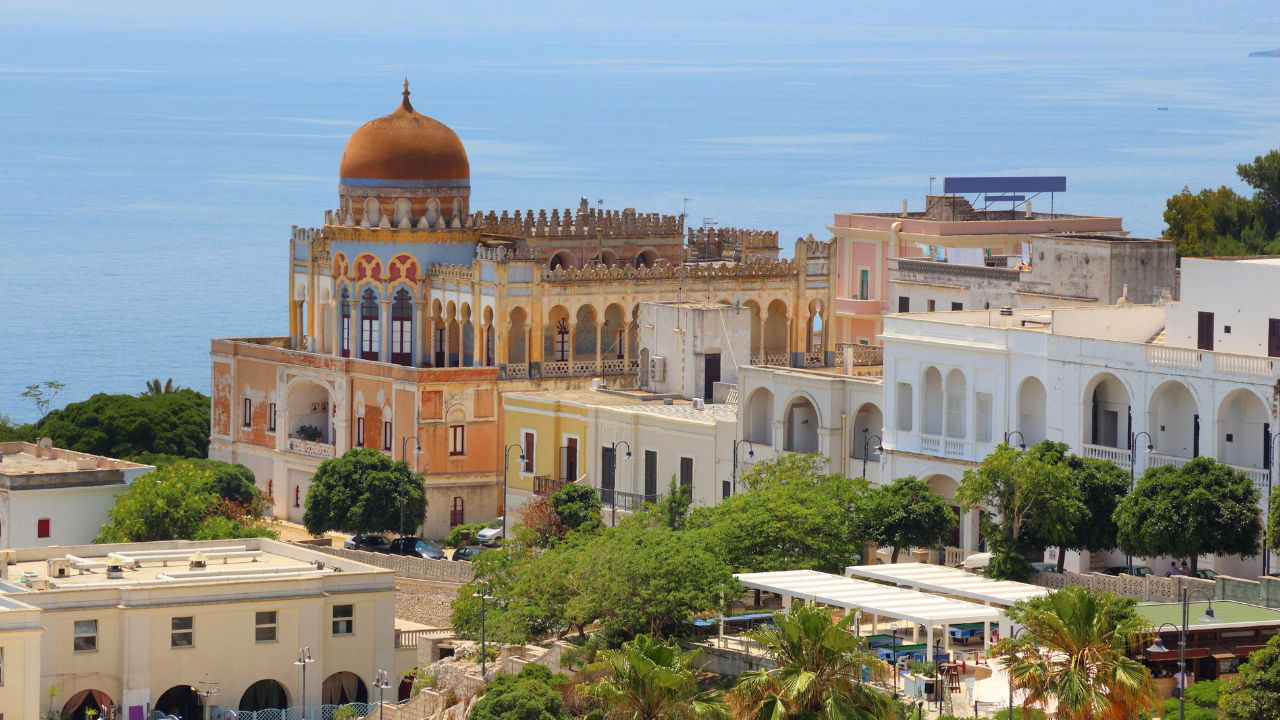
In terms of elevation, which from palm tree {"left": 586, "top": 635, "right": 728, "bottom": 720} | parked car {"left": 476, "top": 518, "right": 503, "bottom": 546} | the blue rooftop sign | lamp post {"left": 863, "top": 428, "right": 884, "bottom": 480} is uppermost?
the blue rooftop sign

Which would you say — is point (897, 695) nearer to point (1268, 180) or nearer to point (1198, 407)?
point (1198, 407)

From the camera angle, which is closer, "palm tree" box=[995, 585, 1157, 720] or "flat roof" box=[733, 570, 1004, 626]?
"palm tree" box=[995, 585, 1157, 720]

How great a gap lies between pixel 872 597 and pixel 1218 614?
684 centimetres

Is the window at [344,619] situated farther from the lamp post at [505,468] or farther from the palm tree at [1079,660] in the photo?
the palm tree at [1079,660]

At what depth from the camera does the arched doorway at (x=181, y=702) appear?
68375mm

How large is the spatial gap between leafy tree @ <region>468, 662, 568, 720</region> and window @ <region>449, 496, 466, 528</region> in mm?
27201

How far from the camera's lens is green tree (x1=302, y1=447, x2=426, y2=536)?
281 ft

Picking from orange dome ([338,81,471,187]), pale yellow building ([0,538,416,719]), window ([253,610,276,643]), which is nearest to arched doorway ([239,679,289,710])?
pale yellow building ([0,538,416,719])

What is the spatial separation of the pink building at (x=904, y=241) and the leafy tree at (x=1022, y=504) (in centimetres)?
2957

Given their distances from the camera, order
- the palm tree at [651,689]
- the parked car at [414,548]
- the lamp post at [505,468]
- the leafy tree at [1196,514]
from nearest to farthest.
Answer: the palm tree at [651,689], the leafy tree at [1196,514], the parked car at [414,548], the lamp post at [505,468]

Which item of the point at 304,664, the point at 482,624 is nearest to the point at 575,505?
the point at 304,664

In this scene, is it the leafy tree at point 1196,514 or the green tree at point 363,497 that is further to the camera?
the green tree at point 363,497

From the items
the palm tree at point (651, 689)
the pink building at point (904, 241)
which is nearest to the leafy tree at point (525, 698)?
the palm tree at point (651, 689)

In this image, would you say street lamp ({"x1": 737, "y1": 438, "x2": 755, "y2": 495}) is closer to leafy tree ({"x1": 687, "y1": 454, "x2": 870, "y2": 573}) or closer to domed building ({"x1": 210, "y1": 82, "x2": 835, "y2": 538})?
leafy tree ({"x1": 687, "y1": 454, "x2": 870, "y2": 573})
